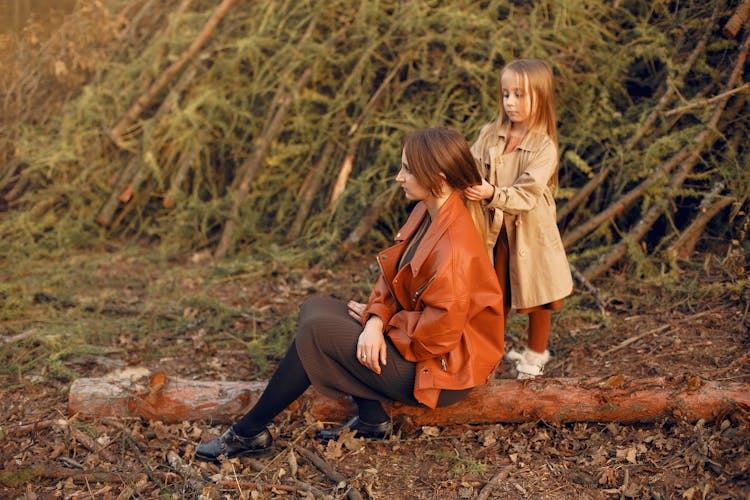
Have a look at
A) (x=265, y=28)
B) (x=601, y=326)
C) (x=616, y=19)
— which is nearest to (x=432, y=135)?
(x=601, y=326)

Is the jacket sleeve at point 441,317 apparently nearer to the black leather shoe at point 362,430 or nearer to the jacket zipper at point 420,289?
the jacket zipper at point 420,289

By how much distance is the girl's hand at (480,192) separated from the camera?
2.47 m

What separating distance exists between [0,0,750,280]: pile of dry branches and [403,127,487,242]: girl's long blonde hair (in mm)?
1838

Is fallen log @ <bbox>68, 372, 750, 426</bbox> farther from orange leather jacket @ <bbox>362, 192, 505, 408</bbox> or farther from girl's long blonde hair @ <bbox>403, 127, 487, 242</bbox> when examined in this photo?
girl's long blonde hair @ <bbox>403, 127, 487, 242</bbox>

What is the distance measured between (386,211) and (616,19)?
84.9 inches

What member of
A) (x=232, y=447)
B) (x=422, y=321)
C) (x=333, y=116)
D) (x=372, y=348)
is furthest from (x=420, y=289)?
(x=333, y=116)

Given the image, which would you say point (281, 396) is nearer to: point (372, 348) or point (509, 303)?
point (372, 348)

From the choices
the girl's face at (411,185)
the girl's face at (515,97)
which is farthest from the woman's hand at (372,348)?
the girl's face at (515,97)

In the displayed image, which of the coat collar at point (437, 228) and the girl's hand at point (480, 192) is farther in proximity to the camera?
the girl's hand at point (480, 192)

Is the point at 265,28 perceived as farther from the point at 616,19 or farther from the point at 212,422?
the point at 212,422

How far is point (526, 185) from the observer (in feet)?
8.66

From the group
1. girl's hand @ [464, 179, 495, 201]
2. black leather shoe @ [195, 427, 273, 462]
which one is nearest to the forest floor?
black leather shoe @ [195, 427, 273, 462]

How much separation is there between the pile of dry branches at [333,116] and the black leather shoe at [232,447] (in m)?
2.08

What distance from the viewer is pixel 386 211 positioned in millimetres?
4633
